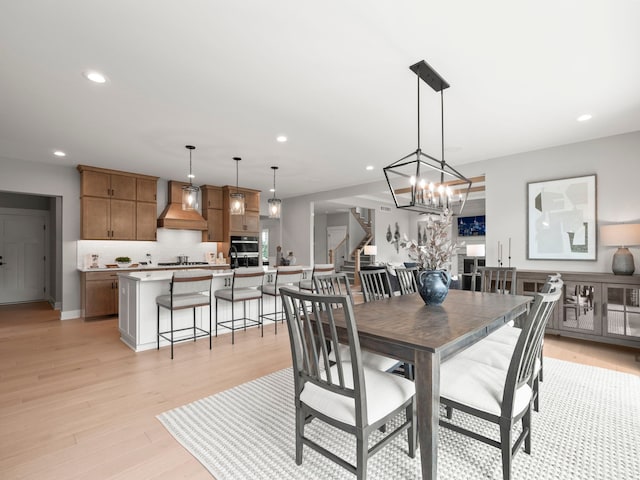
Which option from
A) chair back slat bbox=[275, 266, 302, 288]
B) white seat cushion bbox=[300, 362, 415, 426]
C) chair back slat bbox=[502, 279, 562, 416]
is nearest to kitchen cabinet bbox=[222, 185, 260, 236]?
chair back slat bbox=[275, 266, 302, 288]

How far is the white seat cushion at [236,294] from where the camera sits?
4104 mm

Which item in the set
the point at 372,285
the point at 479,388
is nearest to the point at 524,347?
the point at 479,388

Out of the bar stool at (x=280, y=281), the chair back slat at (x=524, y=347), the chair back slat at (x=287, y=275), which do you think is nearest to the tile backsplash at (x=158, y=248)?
the bar stool at (x=280, y=281)

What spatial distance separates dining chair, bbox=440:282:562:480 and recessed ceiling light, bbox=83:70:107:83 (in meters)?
3.28

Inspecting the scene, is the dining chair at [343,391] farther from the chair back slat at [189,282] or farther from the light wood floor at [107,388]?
the chair back slat at [189,282]

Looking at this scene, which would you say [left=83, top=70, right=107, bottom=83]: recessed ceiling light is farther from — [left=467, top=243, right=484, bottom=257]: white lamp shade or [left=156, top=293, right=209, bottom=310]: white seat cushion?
[left=467, top=243, right=484, bottom=257]: white lamp shade

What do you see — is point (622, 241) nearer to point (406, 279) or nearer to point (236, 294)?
point (406, 279)

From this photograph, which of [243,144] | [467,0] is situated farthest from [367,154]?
[467,0]

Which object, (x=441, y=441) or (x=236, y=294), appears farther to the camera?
(x=236, y=294)

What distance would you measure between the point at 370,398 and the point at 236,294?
2.94 m

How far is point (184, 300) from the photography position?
12.0ft

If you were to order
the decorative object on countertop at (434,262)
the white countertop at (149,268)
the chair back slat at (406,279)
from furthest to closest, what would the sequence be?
1. the white countertop at (149,268)
2. the chair back slat at (406,279)
3. the decorative object on countertop at (434,262)

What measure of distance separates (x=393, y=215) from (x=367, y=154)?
7.11m

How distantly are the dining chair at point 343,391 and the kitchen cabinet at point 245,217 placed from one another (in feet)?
19.0
